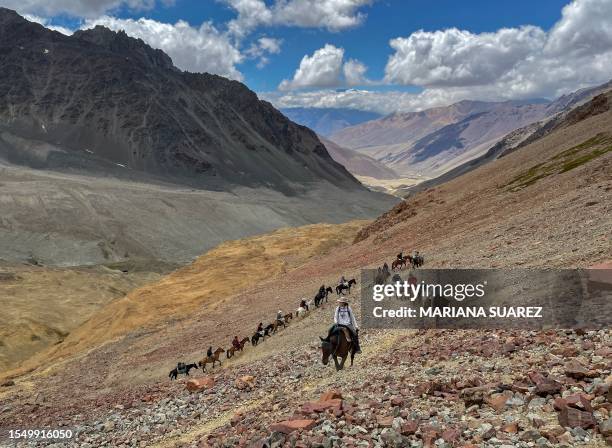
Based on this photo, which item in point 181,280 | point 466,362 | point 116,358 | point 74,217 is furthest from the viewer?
point 74,217

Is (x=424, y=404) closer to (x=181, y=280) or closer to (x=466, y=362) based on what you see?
(x=466, y=362)


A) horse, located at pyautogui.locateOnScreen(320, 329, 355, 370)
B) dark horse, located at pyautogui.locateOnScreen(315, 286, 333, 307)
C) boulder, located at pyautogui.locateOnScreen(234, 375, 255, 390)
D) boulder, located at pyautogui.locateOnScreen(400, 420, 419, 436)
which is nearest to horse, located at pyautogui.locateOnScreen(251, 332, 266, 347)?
dark horse, located at pyautogui.locateOnScreen(315, 286, 333, 307)

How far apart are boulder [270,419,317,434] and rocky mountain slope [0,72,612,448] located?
0.03 m

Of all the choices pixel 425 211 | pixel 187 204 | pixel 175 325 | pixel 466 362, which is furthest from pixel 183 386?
pixel 187 204

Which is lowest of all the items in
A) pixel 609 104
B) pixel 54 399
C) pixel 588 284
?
pixel 54 399

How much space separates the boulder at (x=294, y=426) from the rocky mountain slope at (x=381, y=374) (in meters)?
0.03

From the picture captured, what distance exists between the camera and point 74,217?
141 m

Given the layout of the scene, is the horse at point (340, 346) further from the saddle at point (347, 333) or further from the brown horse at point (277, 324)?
the brown horse at point (277, 324)

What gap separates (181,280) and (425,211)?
29.6 meters

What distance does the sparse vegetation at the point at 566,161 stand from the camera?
52975 mm

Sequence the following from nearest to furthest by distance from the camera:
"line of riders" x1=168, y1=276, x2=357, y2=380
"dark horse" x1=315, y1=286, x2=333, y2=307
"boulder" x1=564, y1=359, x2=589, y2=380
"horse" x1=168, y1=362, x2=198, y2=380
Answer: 1. "boulder" x1=564, y1=359, x2=589, y2=380
2. "horse" x1=168, y1=362, x2=198, y2=380
3. "line of riders" x1=168, y1=276, x2=357, y2=380
4. "dark horse" x1=315, y1=286, x2=333, y2=307

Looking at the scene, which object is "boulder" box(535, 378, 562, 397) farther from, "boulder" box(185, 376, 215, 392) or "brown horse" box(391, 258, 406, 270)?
"brown horse" box(391, 258, 406, 270)

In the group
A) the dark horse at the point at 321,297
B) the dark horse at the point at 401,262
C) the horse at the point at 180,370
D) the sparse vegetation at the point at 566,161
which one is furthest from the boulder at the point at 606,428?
the sparse vegetation at the point at 566,161

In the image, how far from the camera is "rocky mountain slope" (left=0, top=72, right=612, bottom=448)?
31.0ft
